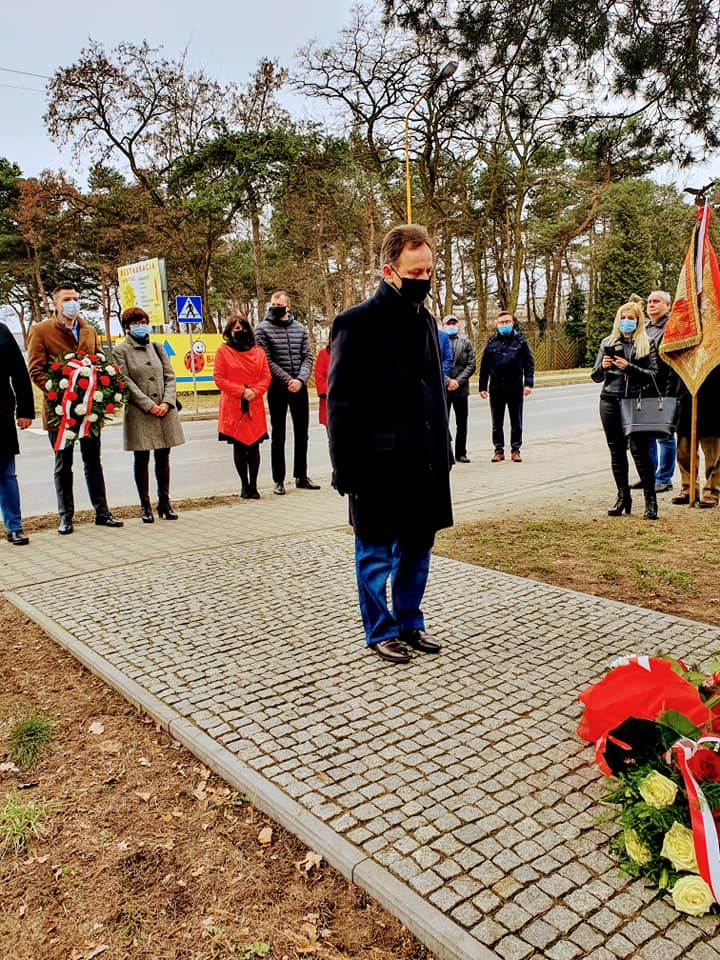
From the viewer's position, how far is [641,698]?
2961mm

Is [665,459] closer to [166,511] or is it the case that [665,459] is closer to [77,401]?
[166,511]

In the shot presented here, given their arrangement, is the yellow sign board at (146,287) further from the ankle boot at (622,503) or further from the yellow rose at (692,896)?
the yellow rose at (692,896)

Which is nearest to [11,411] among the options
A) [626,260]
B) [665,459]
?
[665,459]

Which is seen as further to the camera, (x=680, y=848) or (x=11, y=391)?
(x=11, y=391)

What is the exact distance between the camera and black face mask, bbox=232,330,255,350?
8.98m

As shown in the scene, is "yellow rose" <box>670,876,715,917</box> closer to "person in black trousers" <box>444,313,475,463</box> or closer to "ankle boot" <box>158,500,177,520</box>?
"ankle boot" <box>158,500,177,520</box>

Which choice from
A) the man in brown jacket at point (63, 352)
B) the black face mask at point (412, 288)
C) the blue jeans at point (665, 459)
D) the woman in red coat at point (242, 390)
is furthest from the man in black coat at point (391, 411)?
the blue jeans at point (665, 459)

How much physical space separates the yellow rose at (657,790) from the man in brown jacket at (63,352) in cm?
605

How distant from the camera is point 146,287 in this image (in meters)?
24.7

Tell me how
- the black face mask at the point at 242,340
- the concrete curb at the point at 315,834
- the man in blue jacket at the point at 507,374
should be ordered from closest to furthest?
the concrete curb at the point at 315,834 → the black face mask at the point at 242,340 → the man in blue jacket at the point at 507,374

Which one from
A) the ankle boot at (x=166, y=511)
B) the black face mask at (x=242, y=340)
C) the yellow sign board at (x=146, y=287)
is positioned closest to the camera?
the ankle boot at (x=166, y=511)

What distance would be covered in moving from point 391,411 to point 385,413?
0.03m

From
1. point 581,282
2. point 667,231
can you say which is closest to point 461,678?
point 667,231

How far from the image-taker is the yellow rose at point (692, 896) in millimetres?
2264
